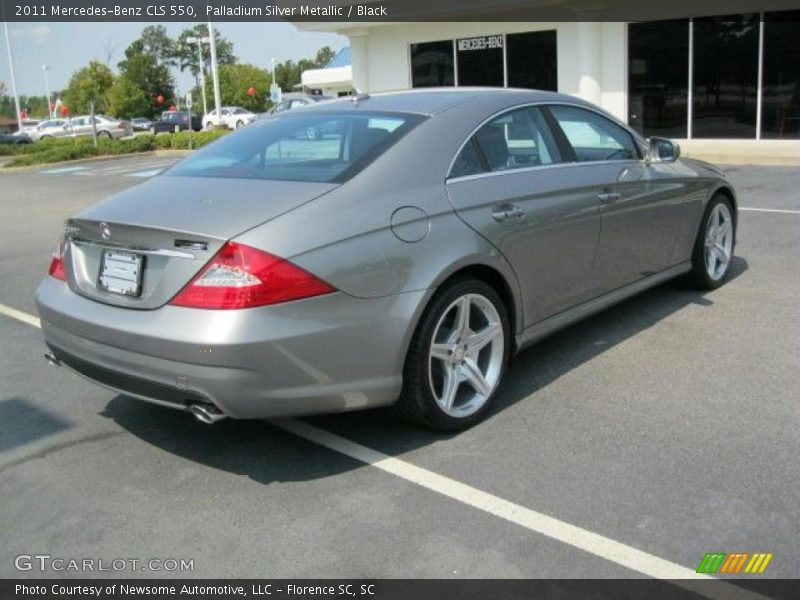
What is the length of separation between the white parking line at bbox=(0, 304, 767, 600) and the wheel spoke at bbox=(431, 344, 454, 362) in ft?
1.70

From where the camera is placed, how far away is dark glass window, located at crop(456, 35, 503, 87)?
21.9 meters

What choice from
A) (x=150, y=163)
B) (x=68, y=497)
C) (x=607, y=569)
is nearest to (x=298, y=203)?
(x=68, y=497)

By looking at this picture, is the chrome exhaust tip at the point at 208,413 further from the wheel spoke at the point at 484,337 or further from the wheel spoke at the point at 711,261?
the wheel spoke at the point at 711,261

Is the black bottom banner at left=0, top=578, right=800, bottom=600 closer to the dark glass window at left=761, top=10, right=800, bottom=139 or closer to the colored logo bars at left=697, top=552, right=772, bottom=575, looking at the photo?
the colored logo bars at left=697, top=552, right=772, bottom=575

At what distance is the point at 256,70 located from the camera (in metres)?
107

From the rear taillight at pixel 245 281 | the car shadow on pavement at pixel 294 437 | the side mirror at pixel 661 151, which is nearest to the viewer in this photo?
the rear taillight at pixel 245 281

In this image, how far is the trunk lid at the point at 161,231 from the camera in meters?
3.35

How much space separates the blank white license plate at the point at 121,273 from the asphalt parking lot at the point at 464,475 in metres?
0.82

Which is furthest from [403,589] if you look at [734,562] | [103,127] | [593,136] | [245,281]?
[103,127]

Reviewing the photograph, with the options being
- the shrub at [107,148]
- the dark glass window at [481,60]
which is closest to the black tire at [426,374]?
the dark glass window at [481,60]

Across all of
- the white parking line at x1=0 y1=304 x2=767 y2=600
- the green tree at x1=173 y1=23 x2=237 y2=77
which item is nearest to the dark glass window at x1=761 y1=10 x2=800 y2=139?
the white parking line at x1=0 y1=304 x2=767 y2=600

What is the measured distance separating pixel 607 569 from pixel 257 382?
147 centimetres

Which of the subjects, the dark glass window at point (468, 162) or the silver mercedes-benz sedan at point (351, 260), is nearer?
the silver mercedes-benz sedan at point (351, 260)

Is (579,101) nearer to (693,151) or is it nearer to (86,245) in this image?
(86,245)
